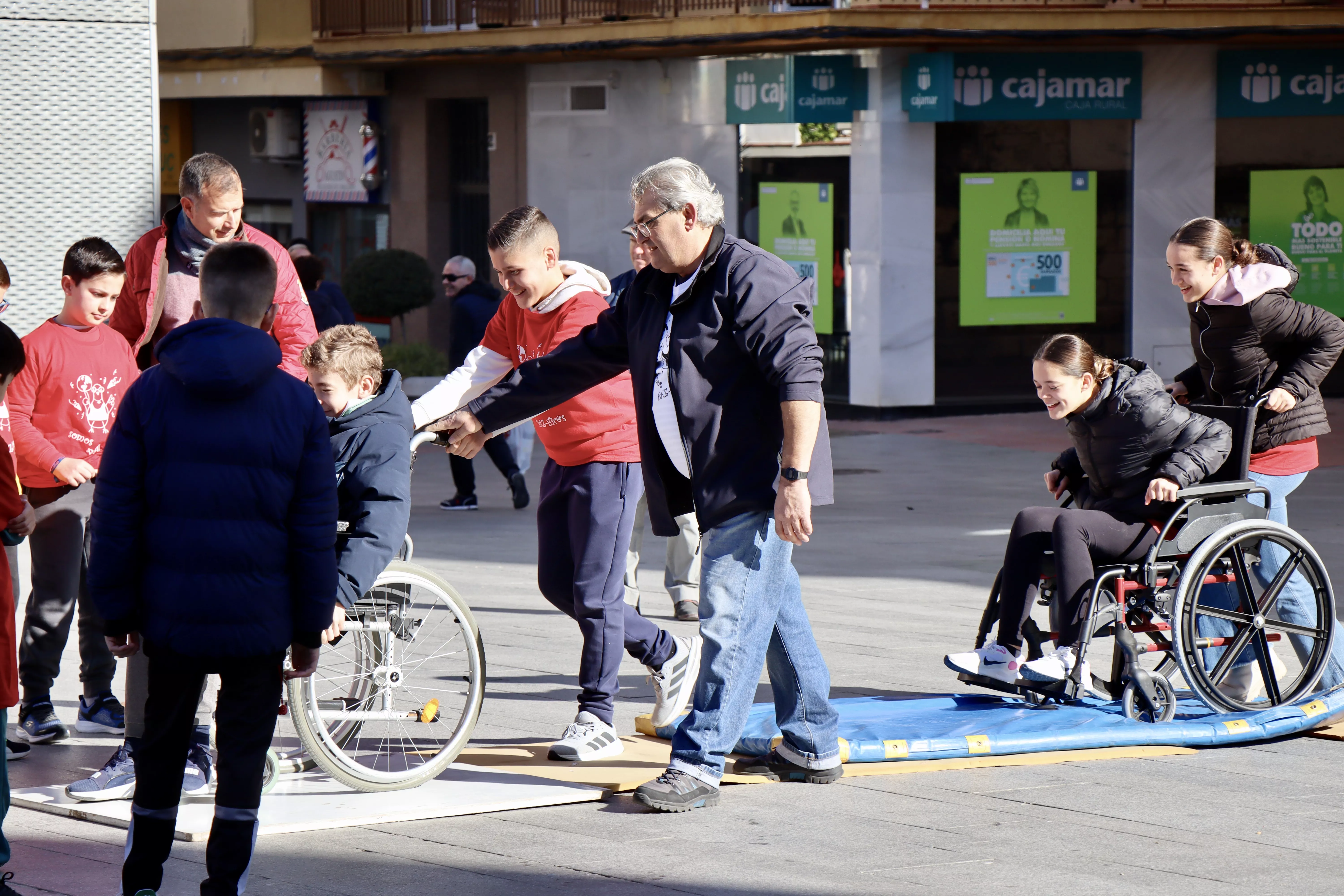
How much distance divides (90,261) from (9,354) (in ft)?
4.07

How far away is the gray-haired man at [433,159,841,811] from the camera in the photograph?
5.23 m

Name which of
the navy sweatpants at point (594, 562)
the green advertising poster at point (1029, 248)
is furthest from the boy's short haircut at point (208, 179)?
the green advertising poster at point (1029, 248)

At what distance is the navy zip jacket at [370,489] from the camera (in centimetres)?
510

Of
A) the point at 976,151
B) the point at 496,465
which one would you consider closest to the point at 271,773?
the point at 496,465

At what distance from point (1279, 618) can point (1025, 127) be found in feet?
43.3

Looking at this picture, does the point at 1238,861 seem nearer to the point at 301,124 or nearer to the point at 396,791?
the point at 396,791

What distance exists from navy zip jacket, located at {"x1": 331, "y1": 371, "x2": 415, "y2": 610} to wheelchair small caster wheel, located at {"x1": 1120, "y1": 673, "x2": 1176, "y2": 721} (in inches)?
101

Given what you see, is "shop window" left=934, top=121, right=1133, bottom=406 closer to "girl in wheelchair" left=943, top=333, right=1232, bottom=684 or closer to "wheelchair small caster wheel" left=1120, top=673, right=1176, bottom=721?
"girl in wheelchair" left=943, top=333, right=1232, bottom=684

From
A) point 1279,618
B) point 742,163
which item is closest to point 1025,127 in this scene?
point 742,163

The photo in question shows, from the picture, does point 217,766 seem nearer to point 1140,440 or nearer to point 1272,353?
point 1140,440

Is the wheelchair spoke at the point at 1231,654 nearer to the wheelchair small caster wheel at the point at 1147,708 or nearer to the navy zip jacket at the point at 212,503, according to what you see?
the wheelchair small caster wheel at the point at 1147,708

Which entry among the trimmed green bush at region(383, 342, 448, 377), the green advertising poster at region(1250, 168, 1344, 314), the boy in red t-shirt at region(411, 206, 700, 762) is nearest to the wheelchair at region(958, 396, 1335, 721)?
the boy in red t-shirt at region(411, 206, 700, 762)

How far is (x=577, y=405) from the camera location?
5977 mm

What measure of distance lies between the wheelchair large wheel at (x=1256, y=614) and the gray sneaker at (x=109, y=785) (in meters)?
3.38
